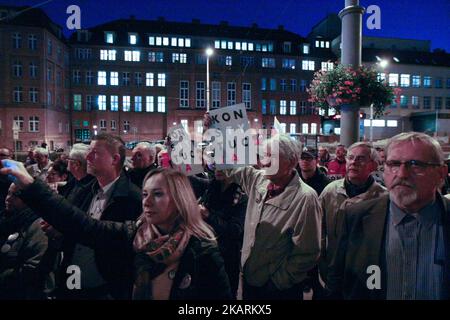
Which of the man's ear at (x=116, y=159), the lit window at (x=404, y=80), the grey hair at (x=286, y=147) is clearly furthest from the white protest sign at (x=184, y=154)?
the lit window at (x=404, y=80)

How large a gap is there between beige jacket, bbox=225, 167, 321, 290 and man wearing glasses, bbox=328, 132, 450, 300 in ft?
1.93

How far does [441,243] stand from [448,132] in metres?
53.4

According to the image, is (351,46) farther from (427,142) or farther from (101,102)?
(101,102)

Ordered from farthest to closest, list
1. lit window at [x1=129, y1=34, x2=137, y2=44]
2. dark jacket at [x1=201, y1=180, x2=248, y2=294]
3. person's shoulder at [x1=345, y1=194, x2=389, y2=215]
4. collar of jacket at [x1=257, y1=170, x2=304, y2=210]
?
lit window at [x1=129, y1=34, x2=137, y2=44] → dark jacket at [x1=201, y1=180, x2=248, y2=294] → collar of jacket at [x1=257, y1=170, x2=304, y2=210] → person's shoulder at [x1=345, y1=194, x2=389, y2=215]

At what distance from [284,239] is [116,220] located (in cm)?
132

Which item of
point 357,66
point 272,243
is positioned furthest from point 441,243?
point 357,66

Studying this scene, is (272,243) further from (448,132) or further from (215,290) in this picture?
(448,132)

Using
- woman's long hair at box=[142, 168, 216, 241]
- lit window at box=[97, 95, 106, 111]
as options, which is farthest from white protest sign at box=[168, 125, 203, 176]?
lit window at box=[97, 95, 106, 111]

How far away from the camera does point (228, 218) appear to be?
3.36 m

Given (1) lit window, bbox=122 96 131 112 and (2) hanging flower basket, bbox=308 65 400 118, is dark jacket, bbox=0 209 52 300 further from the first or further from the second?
(1) lit window, bbox=122 96 131 112

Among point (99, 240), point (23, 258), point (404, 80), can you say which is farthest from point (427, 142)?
point (404, 80)

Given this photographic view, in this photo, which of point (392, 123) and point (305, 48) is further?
point (305, 48)

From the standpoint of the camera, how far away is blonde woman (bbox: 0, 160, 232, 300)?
211cm
